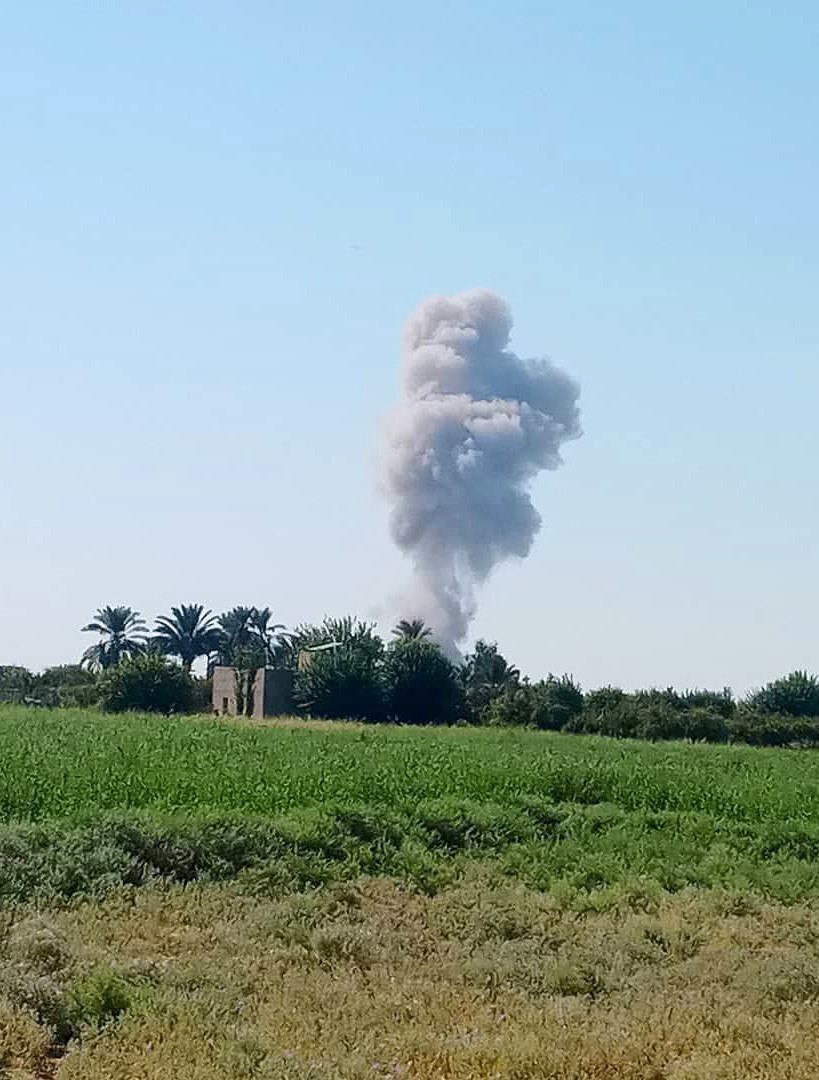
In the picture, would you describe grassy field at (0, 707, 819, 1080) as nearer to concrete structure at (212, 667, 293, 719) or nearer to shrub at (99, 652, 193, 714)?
shrub at (99, 652, 193, 714)

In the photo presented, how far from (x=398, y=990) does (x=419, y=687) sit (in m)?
67.5

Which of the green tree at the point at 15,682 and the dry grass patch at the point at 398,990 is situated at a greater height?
the green tree at the point at 15,682

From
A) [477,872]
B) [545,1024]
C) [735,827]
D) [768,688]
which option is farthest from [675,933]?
[768,688]

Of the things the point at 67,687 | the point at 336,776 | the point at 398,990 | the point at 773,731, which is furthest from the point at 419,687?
the point at 398,990

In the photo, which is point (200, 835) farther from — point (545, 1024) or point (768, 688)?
point (768, 688)

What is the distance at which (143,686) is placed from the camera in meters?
73.4

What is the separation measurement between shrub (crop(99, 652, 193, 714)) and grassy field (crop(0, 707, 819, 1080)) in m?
44.9

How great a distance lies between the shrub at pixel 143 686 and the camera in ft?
237

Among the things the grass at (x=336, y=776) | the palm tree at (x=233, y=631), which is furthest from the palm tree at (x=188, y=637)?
the grass at (x=336, y=776)

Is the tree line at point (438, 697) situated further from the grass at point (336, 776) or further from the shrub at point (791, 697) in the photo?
the grass at point (336, 776)

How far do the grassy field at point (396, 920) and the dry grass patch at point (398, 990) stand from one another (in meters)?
0.03

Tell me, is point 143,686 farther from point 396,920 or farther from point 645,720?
point 396,920

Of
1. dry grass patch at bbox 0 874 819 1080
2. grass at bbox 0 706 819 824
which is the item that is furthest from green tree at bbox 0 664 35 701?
dry grass patch at bbox 0 874 819 1080

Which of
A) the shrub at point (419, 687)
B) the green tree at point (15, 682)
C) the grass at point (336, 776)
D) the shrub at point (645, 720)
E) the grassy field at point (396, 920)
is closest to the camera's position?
the grassy field at point (396, 920)
